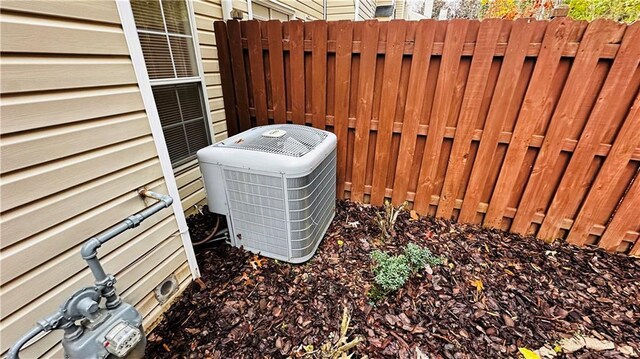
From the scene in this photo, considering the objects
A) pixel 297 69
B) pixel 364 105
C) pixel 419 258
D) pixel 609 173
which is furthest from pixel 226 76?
pixel 609 173

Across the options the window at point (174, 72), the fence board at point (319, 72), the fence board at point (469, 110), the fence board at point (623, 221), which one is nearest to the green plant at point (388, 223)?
the fence board at point (469, 110)

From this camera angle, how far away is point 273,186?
5.99 ft

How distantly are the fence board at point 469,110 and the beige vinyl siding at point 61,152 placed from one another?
96.2 inches

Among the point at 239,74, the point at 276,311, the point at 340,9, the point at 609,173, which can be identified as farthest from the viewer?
the point at 340,9

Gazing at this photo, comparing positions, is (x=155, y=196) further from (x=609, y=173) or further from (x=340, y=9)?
(x=340, y=9)

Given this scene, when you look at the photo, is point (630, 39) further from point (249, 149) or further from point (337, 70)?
point (249, 149)

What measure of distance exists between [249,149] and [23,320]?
4.45ft

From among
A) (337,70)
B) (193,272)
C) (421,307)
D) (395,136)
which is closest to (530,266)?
(421,307)

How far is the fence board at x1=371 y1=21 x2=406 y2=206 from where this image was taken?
7.20 ft

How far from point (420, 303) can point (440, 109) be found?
166 centimetres

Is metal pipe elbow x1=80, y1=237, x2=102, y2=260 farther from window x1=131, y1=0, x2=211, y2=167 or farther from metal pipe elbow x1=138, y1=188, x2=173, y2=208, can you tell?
window x1=131, y1=0, x2=211, y2=167

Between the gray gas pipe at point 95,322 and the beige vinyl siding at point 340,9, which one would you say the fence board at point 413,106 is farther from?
the beige vinyl siding at point 340,9

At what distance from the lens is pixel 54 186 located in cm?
113

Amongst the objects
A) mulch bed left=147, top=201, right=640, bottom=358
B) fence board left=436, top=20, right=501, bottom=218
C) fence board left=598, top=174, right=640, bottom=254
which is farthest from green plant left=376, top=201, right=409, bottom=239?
fence board left=598, top=174, right=640, bottom=254
